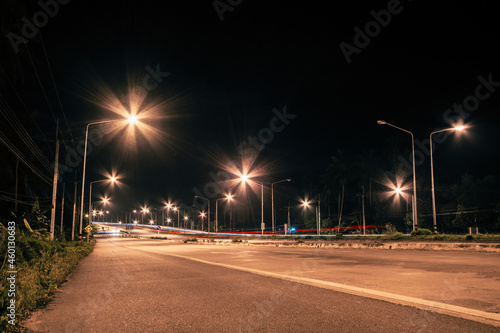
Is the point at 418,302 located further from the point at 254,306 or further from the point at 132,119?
the point at 132,119

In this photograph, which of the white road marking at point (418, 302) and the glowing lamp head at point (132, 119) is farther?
the glowing lamp head at point (132, 119)

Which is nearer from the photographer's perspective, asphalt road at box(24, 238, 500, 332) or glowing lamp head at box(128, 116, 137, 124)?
asphalt road at box(24, 238, 500, 332)

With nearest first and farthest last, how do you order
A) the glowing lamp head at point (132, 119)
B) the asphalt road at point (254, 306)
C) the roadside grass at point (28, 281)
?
the asphalt road at point (254, 306) < the roadside grass at point (28, 281) < the glowing lamp head at point (132, 119)

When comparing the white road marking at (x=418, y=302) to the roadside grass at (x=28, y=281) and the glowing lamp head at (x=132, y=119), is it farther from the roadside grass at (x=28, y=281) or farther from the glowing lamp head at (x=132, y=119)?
the glowing lamp head at (x=132, y=119)

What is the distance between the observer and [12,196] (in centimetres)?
2961

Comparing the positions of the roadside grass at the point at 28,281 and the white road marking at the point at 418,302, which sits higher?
the roadside grass at the point at 28,281

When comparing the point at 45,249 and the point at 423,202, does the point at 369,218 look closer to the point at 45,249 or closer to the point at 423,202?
the point at 423,202

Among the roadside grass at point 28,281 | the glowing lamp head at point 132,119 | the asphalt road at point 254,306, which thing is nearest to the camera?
the asphalt road at point 254,306

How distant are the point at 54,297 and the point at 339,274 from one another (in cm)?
720

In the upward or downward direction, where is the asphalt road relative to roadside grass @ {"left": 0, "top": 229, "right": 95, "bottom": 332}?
downward

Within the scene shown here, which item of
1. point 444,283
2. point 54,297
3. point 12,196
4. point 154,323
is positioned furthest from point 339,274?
point 12,196

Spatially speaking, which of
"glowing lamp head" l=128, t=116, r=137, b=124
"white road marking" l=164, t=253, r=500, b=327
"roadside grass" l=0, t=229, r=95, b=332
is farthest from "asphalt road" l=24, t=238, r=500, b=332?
"glowing lamp head" l=128, t=116, r=137, b=124

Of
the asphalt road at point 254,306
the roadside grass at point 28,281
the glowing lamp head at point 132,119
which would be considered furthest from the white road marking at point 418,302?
the glowing lamp head at point 132,119

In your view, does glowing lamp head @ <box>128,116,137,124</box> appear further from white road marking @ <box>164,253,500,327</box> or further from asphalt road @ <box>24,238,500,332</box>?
white road marking @ <box>164,253,500,327</box>
